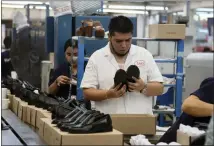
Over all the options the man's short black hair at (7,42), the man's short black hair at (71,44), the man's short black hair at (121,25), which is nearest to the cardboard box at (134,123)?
the man's short black hair at (121,25)

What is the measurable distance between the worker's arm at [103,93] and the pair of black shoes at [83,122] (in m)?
0.53

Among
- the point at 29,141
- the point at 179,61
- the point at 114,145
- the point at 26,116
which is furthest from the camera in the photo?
the point at 179,61

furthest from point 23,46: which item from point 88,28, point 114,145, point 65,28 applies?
point 114,145

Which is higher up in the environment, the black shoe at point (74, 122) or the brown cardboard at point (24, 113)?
the black shoe at point (74, 122)

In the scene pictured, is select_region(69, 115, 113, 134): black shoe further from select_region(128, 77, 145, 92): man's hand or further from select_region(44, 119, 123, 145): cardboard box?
select_region(128, 77, 145, 92): man's hand

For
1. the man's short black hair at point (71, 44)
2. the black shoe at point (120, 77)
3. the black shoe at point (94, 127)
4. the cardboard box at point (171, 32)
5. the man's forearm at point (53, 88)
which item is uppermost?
the cardboard box at point (171, 32)

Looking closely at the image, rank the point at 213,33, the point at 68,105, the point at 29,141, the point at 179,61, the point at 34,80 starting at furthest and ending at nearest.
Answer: the point at 213,33 < the point at 34,80 < the point at 179,61 < the point at 68,105 < the point at 29,141

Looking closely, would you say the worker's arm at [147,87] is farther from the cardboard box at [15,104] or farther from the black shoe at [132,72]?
the cardboard box at [15,104]

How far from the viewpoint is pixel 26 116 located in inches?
109

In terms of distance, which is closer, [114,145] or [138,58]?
[114,145]

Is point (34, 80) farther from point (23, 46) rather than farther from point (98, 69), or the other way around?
point (98, 69)

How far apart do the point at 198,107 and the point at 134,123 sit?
1.32 feet

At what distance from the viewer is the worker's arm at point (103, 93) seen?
268 centimetres

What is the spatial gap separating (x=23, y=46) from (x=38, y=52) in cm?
37
